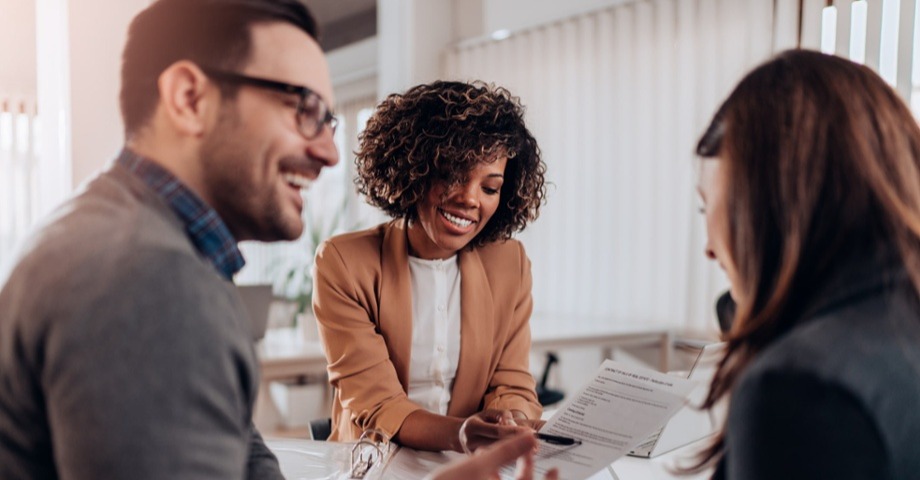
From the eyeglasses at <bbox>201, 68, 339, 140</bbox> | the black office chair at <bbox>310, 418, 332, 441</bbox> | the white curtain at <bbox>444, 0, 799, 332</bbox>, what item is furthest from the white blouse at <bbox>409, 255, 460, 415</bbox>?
the white curtain at <bbox>444, 0, 799, 332</bbox>

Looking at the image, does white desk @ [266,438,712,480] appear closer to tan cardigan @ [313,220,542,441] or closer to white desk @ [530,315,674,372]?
tan cardigan @ [313,220,542,441]

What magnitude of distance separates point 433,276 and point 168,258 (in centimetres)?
109

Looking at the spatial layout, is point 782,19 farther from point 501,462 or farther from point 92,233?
point 92,233

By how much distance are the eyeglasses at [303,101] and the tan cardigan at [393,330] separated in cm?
73

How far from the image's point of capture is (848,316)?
0.69m

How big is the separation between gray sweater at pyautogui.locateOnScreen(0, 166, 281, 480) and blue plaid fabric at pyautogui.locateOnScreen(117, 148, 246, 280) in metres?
0.07

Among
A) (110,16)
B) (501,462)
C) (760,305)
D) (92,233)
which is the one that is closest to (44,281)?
(92,233)

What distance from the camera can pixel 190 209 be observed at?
29.8 inches

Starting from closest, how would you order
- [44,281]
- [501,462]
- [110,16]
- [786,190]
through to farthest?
[44,281], [786,190], [501,462], [110,16]

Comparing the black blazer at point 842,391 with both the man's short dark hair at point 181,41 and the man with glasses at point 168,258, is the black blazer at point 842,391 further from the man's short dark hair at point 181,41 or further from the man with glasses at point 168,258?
the man's short dark hair at point 181,41

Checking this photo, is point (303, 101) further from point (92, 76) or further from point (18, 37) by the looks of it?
point (18, 37)

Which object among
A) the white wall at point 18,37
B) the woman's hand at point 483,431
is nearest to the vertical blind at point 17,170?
the white wall at point 18,37

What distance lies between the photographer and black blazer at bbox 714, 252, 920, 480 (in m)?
0.63

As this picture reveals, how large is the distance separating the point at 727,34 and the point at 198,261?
3.31m
